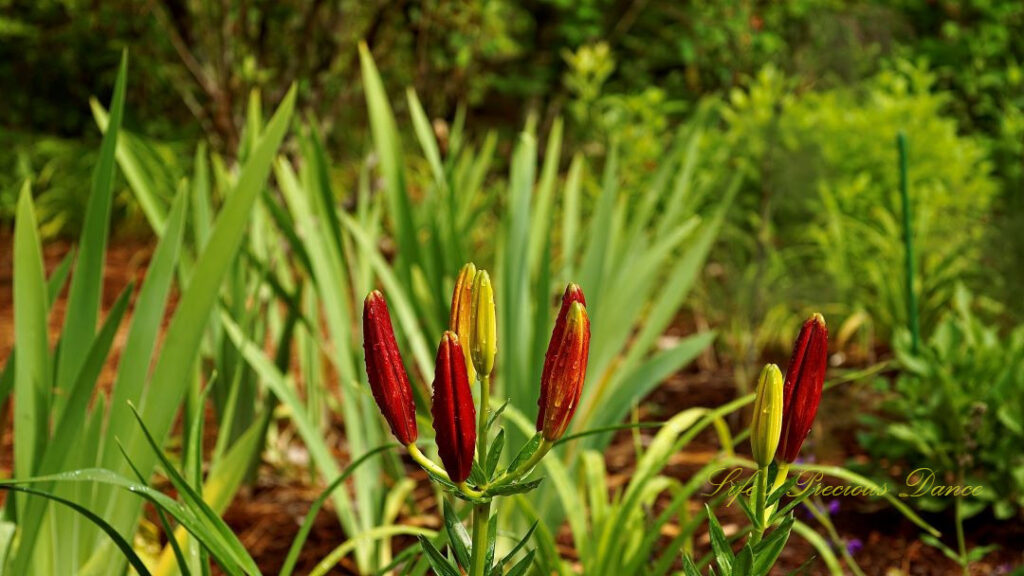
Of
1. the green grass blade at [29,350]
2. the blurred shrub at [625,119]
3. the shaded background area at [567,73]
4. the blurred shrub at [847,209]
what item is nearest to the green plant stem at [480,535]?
the green grass blade at [29,350]

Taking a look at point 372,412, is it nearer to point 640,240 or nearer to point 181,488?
point 640,240

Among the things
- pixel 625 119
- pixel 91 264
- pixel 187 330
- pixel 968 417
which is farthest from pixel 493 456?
pixel 625 119

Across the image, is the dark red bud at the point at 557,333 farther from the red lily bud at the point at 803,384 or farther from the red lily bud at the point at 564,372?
the red lily bud at the point at 803,384

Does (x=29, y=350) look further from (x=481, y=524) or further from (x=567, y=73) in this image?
(x=567, y=73)

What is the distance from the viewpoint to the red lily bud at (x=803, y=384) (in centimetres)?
58

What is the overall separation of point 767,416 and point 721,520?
1205 millimetres

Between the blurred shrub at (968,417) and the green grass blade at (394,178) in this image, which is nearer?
the blurred shrub at (968,417)

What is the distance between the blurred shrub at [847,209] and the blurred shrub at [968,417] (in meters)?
0.75

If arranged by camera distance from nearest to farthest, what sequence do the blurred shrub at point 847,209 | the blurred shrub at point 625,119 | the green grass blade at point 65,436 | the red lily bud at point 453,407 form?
the red lily bud at point 453,407, the green grass blade at point 65,436, the blurred shrub at point 847,209, the blurred shrub at point 625,119

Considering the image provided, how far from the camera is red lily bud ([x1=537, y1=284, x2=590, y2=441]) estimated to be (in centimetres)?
55

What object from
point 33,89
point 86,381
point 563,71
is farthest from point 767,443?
point 33,89

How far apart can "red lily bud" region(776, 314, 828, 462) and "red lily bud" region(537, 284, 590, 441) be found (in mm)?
133

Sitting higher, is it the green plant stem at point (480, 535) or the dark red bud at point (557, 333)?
the dark red bud at point (557, 333)

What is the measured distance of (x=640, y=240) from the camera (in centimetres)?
183
